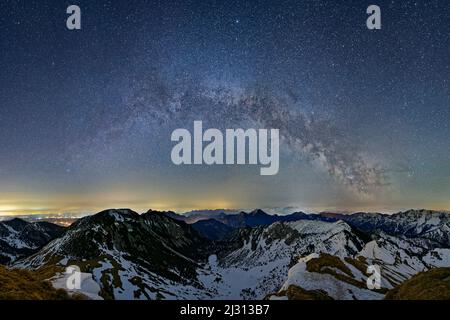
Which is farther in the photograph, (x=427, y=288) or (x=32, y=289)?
(x=32, y=289)

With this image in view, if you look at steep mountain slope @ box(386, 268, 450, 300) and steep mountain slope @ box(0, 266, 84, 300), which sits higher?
steep mountain slope @ box(386, 268, 450, 300)

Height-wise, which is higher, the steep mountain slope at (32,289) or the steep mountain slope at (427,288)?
the steep mountain slope at (427,288)

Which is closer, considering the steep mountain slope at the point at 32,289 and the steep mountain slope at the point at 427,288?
the steep mountain slope at the point at 427,288

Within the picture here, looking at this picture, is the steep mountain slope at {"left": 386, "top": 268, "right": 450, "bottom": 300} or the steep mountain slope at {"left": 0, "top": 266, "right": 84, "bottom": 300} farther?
Result: the steep mountain slope at {"left": 0, "top": 266, "right": 84, "bottom": 300}

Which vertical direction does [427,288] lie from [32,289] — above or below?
above
